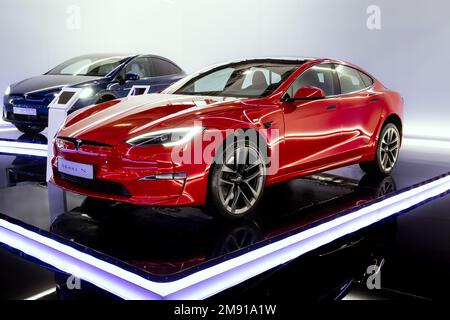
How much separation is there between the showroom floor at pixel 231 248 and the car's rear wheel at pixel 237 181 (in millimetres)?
110

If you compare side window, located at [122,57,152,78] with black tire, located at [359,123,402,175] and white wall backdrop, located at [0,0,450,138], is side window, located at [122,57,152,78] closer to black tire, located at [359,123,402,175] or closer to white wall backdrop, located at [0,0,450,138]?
white wall backdrop, located at [0,0,450,138]

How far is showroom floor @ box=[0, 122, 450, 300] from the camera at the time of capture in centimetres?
284

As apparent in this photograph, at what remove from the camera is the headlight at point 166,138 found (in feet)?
11.1

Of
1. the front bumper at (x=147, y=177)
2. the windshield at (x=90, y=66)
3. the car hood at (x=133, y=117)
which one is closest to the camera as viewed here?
the front bumper at (x=147, y=177)

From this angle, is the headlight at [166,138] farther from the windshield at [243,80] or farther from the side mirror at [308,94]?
the side mirror at [308,94]

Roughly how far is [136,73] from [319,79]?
11.9 feet

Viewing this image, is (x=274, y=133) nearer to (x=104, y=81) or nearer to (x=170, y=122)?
(x=170, y=122)

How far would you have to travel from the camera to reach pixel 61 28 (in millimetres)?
11484

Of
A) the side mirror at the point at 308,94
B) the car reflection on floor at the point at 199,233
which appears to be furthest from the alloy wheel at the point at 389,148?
the side mirror at the point at 308,94

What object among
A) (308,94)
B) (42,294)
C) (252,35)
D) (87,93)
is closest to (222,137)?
(308,94)

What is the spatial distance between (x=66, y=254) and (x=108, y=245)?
0.24 metres

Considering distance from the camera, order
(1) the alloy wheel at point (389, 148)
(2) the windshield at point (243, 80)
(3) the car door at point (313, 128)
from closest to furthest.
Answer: (3) the car door at point (313, 128) < (2) the windshield at point (243, 80) < (1) the alloy wheel at point (389, 148)

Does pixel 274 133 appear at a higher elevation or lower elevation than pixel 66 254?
higher
